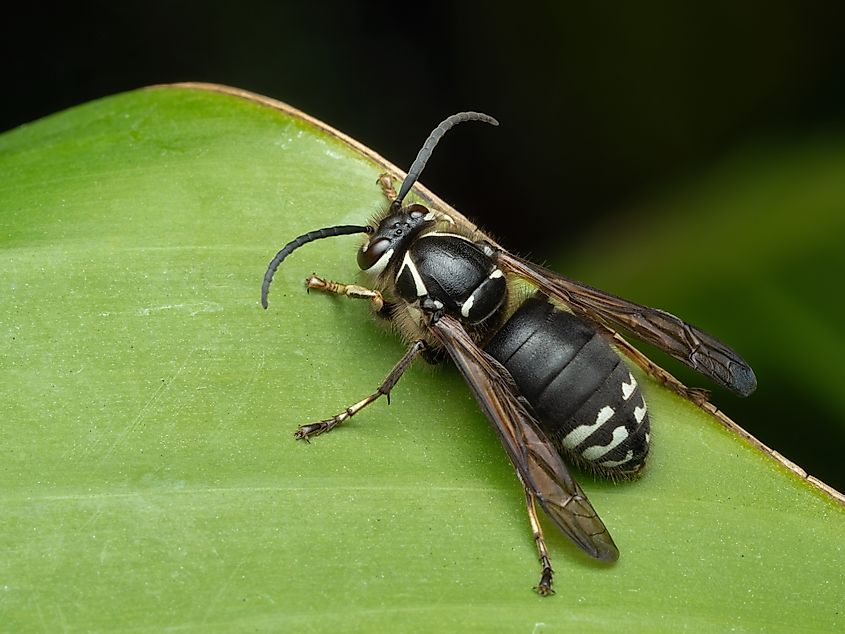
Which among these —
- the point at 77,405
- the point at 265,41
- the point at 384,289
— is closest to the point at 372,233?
the point at 384,289

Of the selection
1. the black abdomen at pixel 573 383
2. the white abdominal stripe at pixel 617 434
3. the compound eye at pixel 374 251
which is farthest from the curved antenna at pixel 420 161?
the white abdominal stripe at pixel 617 434

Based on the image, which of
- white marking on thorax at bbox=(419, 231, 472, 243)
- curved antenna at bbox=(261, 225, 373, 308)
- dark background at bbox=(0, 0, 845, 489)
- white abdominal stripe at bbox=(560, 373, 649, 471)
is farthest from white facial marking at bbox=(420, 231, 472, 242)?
dark background at bbox=(0, 0, 845, 489)

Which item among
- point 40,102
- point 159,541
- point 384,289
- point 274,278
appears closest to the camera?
point 159,541

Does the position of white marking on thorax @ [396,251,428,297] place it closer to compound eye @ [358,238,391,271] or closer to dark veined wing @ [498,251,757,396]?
compound eye @ [358,238,391,271]

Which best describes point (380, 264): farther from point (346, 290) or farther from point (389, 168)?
point (389, 168)

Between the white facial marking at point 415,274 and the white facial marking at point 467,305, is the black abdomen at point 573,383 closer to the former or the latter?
the white facial marking at point 467,305

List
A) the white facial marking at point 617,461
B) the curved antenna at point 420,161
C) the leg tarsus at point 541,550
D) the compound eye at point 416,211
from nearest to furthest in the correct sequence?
the leg tarsus at point 541,550 → the white facial marking at point 617,461 → the curved antenna at point 420,161 → the compound eye at point 416,211

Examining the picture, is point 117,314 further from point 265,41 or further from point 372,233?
point 265,41
